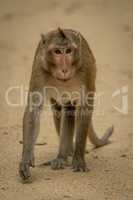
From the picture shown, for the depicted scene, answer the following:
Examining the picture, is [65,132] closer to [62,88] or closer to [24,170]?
[62,88]

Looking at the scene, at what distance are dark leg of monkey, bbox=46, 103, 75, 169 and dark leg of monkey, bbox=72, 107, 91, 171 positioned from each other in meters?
0.23

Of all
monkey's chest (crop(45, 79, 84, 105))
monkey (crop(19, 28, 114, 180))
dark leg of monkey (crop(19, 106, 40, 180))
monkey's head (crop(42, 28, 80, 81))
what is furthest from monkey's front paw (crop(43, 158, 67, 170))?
monkey's head (crop(42, 28, 80, 81))

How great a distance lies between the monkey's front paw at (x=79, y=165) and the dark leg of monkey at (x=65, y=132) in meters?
0.20

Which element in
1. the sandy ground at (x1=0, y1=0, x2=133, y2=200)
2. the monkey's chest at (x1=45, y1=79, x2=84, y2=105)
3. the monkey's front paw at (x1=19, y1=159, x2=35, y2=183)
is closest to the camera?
the sandy ground at (x1=0, y1=0, x2=133, y2=200)

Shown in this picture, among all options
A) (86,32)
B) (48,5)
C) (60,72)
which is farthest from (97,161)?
(48,5)

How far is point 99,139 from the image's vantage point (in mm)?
8953

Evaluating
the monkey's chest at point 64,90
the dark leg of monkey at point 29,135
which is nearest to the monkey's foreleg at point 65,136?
the monkey's chest at point 64,90

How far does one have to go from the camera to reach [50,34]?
7578 mm

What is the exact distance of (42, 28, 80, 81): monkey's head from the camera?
7.36 meters

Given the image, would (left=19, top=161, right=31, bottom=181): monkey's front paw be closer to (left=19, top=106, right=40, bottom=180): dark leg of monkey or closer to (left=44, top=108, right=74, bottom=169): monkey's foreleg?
(left=19, top=106, right=40, bottom=180): dark leg of monkey

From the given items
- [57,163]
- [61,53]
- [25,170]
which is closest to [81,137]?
[57,163]

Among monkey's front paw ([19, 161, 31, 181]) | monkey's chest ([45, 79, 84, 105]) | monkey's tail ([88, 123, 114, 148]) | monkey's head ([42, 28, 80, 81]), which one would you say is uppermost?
monkey's head ([42, 28, 80, 81])

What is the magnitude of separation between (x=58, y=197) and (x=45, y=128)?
8.86 feet

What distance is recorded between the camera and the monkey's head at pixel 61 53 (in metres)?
7.36
